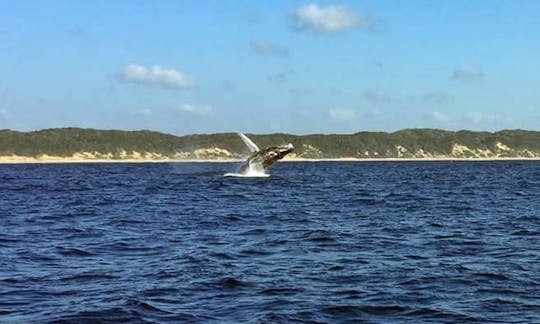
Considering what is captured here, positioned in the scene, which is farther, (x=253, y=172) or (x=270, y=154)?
(x=253, y=172)

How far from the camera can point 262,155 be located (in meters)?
63.8

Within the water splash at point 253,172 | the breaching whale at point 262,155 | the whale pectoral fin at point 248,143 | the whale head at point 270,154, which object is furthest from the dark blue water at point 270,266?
the water splash at point 253,172

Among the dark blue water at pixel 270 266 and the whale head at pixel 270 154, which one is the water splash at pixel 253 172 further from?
the dark blue water at pixel 270 266

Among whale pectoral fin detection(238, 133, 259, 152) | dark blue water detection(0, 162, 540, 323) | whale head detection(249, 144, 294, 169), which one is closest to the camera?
dark blue water detection(0, 162, 540, 323)

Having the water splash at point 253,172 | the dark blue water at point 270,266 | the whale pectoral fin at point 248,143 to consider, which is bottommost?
the dark blue water at point 270,266

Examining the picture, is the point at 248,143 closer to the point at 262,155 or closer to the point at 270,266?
the point at 262,155

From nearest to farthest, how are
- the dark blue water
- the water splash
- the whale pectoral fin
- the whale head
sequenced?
the dark blue water → the whale head → the whale pectoral fin → the water splash

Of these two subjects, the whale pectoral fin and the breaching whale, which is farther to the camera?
the whale pectoral fin

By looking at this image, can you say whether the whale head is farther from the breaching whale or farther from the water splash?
the water splash

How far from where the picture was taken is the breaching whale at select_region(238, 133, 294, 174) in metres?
61.1

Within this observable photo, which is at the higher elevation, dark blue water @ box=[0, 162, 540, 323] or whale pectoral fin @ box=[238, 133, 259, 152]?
whale pectoral fin @ box=[238, 133, 259, 152]

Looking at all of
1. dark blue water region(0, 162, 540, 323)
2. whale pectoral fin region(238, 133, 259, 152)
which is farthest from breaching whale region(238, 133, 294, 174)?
dark blue water region(0, 162, 540, 323)

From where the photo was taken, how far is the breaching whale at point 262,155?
61056 millimetres

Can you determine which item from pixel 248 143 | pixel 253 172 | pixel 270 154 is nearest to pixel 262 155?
pixel 270 154
